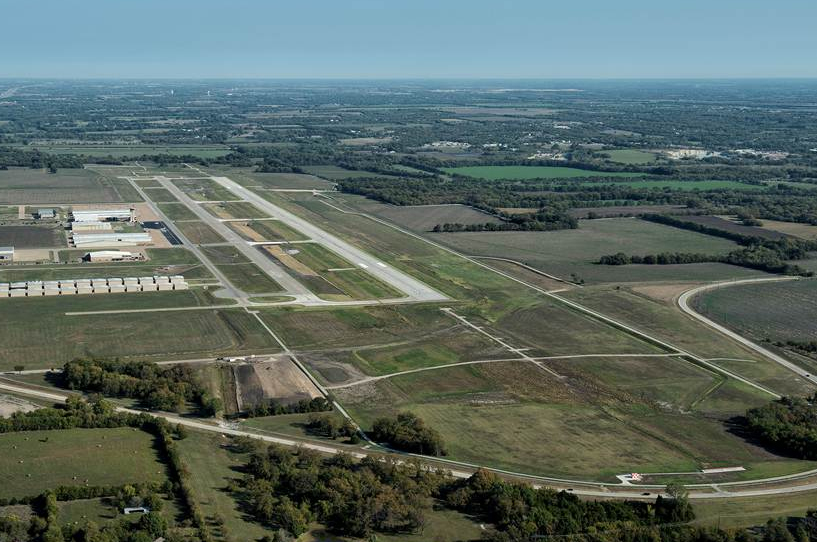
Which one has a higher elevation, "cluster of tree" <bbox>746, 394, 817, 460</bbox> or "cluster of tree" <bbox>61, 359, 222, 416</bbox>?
"cluster of tree" <bbox>61, 359, 222, 416</bbox>

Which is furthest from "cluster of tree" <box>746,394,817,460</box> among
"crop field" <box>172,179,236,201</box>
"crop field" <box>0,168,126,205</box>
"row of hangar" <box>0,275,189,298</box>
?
"crop field" <box>0,168,126,205</box>

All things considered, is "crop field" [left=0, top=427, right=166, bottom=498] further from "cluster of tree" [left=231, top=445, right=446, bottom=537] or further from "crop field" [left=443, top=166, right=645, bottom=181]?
"crop field" [left=443, top=166, right=645, bottom=181]

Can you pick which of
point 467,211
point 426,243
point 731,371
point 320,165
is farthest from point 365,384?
point 320,165

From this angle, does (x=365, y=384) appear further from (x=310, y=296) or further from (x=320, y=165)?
(x=320, y=165)

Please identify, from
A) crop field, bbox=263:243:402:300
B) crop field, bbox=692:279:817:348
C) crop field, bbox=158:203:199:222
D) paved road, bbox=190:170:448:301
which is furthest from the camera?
crop field, bbox=158:203:199:222

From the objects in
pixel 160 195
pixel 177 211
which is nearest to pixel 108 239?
pixel 177 211

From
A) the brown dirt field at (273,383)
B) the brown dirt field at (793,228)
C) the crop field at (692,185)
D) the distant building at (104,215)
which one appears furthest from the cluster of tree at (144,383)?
the crop field at (692,185)

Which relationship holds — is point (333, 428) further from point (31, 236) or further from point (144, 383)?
point (31, 236)
